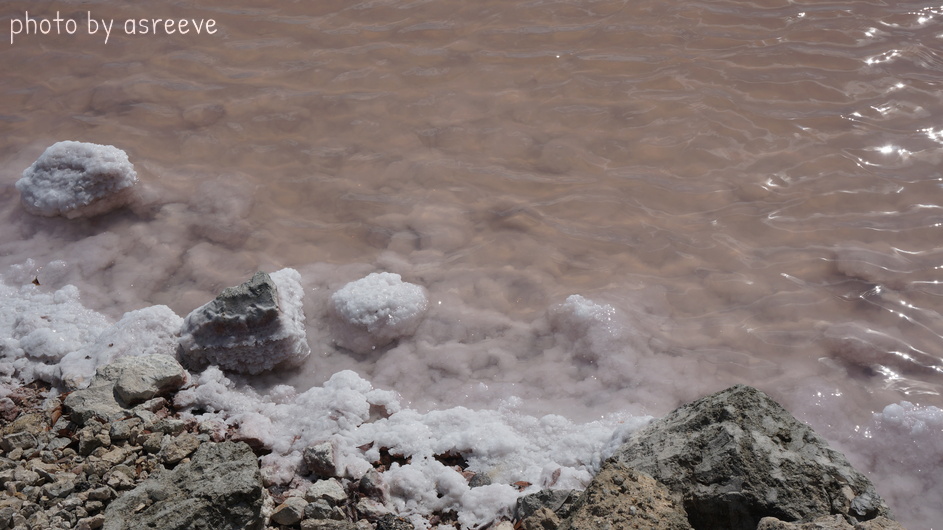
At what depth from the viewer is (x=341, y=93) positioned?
5.51 metres

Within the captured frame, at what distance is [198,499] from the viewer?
266 centimetres

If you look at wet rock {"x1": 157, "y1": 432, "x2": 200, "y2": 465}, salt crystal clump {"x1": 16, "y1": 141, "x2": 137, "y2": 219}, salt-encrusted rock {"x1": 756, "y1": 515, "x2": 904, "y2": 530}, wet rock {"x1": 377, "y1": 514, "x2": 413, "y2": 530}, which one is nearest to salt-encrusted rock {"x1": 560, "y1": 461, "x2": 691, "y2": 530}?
salt-encrusted rock {"x1": 756, "y1": 515, "x2": 904, "y2": 530}

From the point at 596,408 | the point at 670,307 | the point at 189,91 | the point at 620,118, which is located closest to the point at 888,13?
the point at 620,118

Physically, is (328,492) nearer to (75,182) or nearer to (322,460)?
(322,460)

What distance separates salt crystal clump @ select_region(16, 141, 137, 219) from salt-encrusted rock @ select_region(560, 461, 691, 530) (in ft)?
11.2

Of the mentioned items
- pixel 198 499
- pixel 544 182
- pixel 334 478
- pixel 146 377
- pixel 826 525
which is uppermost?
pixel 826 525

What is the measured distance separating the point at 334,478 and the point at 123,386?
100 centimetres

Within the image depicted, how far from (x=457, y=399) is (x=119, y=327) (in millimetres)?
1646

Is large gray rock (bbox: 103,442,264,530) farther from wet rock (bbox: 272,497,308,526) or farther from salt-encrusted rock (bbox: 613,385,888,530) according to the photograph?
salt-encrusted rock (bbox: 613,385,888,530)

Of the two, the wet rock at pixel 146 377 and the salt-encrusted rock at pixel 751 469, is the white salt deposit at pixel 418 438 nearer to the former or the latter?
the wet rock at pixel 146 377

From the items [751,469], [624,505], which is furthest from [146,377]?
[751,469]

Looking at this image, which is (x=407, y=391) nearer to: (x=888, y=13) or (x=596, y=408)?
(x=596, y=408)

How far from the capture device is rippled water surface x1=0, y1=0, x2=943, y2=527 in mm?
3912

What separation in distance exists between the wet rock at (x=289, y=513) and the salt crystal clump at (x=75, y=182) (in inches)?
100
